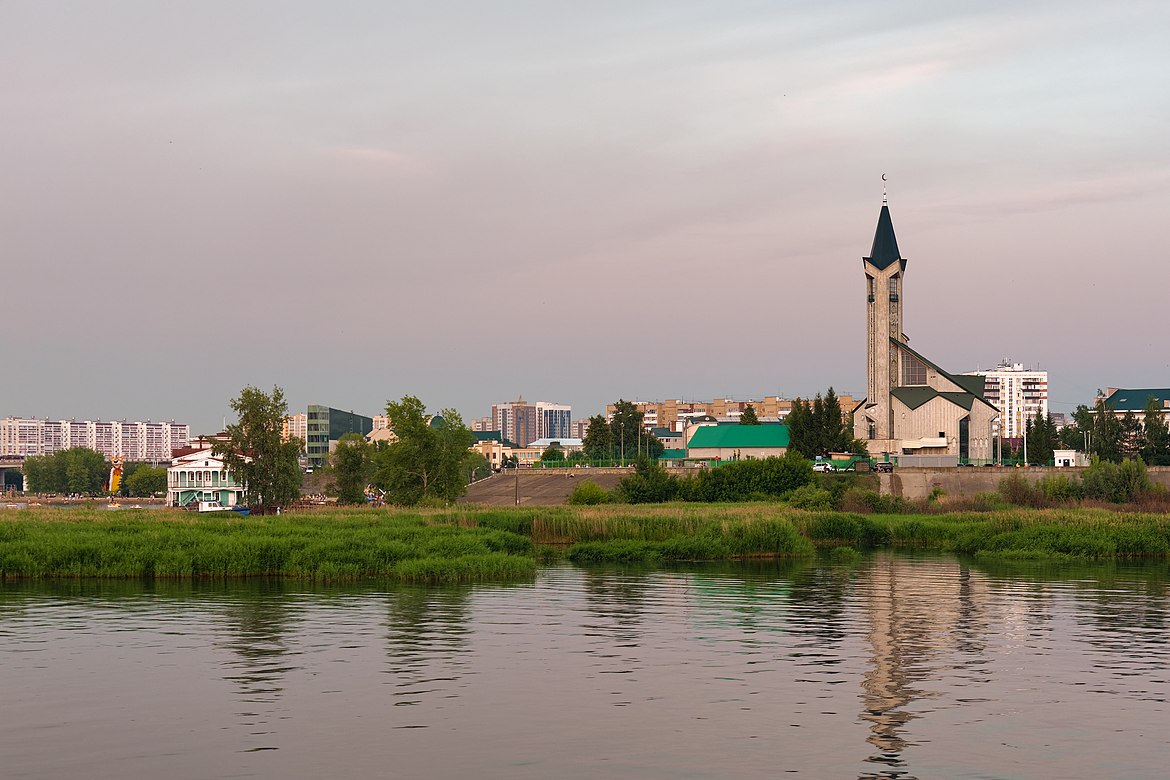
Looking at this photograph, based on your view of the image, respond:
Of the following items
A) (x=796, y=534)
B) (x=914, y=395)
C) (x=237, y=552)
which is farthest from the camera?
(x=914, y=395)

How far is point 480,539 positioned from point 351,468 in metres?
52.4

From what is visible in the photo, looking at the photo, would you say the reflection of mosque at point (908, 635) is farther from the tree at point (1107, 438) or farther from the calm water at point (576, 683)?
the tree at point (1107, 438)

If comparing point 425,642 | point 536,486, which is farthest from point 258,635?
point 536,486

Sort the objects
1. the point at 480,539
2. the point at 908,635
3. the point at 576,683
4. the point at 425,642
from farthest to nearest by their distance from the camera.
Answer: the point at 480,539 < the point at 908,635 < the point at 425,642 < the point at 576,683

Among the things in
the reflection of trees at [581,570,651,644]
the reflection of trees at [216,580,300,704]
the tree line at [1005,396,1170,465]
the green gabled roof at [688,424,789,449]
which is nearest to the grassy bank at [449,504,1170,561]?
the reflection of trees at [581,570,651,644]

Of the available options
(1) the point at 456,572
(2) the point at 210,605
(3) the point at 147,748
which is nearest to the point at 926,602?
(1) the point at 456,572

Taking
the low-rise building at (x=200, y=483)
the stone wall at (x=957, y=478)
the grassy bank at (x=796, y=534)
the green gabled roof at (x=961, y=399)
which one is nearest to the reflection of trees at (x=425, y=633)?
the grassy bank at (x=796, y=534)

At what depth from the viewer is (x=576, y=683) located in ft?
83.7

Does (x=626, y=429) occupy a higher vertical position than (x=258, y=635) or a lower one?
higher

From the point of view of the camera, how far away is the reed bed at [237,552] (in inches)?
1706

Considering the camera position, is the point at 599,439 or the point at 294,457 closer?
the point at 294,457

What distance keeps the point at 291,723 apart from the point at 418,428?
60.2 meters

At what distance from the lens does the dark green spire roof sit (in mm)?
122000

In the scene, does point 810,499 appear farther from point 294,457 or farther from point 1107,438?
point 1107,438
